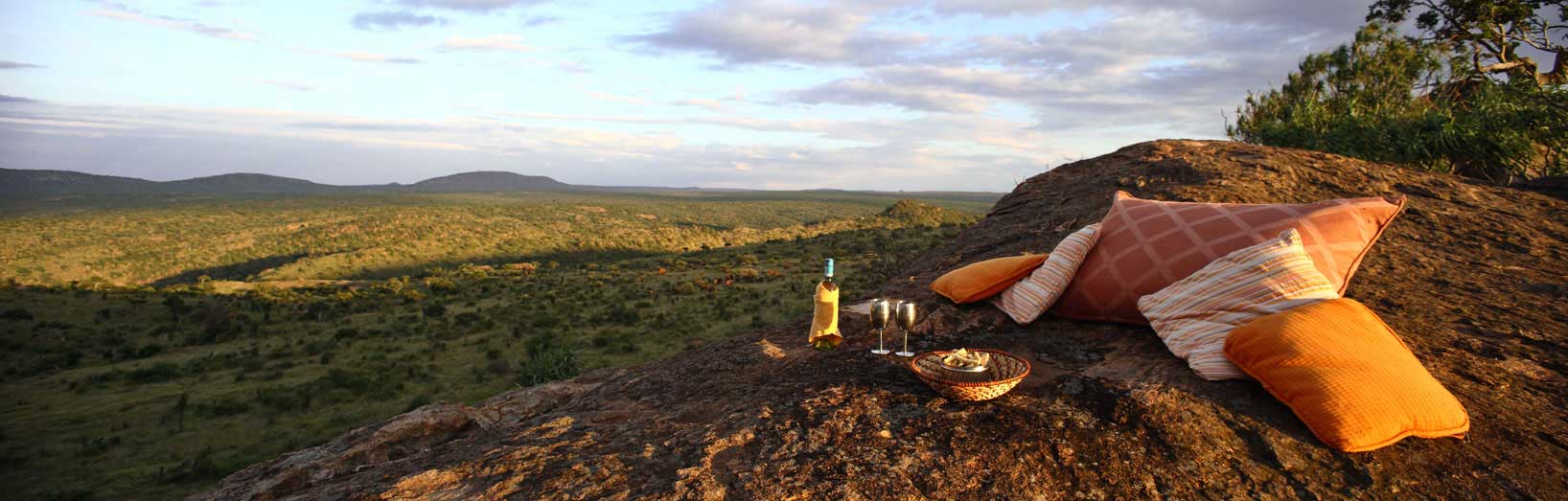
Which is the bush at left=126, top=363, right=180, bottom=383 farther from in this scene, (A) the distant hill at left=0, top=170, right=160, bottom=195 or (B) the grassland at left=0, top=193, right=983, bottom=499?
(A) the distant hill at left=0, top=170, right=160, bottom=195

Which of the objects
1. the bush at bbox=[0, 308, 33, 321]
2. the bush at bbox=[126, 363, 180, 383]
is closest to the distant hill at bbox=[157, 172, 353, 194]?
the bush at bbox=[0, 308, 33, 321]

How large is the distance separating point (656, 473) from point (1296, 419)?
253 centimetres

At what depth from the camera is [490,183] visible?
161m

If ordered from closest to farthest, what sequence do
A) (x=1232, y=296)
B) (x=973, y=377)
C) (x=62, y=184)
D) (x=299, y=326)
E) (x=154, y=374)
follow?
(x=973, y=377)
(x=1232, y=296)
(x=154, y=374)
(x=299, y=326)
(x=62, y=184)

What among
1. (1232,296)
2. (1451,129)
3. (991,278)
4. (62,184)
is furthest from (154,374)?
(62,184)

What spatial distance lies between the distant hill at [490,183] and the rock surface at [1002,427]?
517 feet

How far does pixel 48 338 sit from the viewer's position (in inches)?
878

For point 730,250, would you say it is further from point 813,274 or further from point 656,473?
point 656,473

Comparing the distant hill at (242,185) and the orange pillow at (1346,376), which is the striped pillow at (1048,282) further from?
the distant hill at (242,185)

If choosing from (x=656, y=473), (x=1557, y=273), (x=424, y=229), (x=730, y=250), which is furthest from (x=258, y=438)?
(x=424, y=229)

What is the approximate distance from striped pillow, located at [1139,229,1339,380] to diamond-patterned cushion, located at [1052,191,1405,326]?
25 centimetres

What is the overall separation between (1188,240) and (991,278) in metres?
1.18

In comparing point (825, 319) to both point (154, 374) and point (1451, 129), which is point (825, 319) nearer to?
point (1451, 129)

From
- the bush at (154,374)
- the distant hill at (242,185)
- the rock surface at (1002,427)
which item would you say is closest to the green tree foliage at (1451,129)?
the rock surface at (1002,427)
